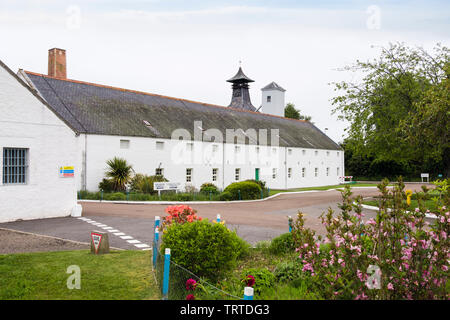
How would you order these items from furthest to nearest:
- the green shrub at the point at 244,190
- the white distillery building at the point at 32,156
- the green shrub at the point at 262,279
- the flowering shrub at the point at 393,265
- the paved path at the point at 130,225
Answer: the green shrub at the point at 244,190 → the white distillery building at the point at 32,156 → the paved path at the point at 130,225 → the green shrub at the point at 262,279 → the flowering shrub at the point at 393,265

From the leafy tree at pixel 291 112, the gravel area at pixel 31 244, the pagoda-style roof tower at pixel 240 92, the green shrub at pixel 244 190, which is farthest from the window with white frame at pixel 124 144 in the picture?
the leafy tree at pixel 291 112

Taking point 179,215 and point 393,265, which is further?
point 179,215

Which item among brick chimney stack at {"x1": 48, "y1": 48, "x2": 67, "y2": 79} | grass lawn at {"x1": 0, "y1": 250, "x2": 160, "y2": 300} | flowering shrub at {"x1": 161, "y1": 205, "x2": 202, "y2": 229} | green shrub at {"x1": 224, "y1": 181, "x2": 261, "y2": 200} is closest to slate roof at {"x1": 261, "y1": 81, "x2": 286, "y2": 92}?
brick chimney stack at {"x1": 48, "y1": 48, "x2": 67, "y2": 79}

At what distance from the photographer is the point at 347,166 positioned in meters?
64.2

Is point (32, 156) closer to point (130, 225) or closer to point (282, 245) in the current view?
point (130, 225)

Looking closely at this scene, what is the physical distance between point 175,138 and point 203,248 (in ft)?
84.7

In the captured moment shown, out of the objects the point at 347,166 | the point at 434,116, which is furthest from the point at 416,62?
the point at 347,166

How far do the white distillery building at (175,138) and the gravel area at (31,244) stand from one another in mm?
8613

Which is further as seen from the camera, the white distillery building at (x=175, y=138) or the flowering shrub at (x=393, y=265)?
the white distillery building at (x=175, y=138)

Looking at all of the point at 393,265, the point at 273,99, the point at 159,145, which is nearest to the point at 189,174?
the point at 159,145

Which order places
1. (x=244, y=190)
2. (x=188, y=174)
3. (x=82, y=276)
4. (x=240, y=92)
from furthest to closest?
1. (x=240, y=92)
2. (x=188, y=174)
3. (x=244, y=190)
4. (x=82, y=276)

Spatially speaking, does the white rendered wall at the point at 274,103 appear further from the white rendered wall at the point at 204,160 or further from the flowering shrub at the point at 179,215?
the flowering shrub at the point at 179,215

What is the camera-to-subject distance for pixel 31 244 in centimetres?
1087

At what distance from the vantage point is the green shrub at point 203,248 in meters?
6.89
